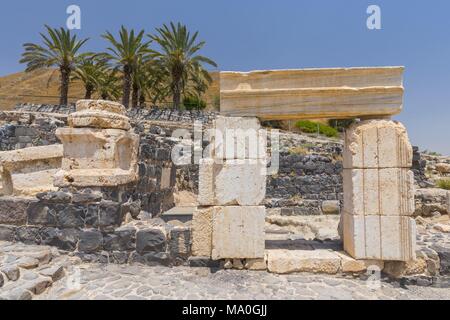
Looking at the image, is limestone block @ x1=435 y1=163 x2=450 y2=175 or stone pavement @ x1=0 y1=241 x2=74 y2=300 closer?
stone pavement @ x1=0 y1=241 x2=74 y2=300

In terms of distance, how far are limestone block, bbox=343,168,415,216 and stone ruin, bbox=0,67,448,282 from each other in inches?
0.5

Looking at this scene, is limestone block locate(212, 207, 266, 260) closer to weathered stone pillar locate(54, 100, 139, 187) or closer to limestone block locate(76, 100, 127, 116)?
weathered stone pillar locate(54, 100, 139, 187)

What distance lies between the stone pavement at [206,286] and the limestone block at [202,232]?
9.8 inches

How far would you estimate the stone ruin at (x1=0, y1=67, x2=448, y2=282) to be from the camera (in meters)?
3.55

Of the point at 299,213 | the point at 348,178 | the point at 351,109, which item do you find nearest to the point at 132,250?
the point at 348,178

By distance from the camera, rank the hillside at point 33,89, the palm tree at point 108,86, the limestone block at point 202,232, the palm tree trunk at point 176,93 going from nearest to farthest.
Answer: the limestone block at point 202,232 < the palm tree trunk at point 176,93 < the palm tree at point 108,86 < the hillside at point 33,89

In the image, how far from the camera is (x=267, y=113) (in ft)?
12.3

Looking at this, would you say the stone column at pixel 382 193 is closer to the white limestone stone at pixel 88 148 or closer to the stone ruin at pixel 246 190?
the stone ruin at pixel 246 190

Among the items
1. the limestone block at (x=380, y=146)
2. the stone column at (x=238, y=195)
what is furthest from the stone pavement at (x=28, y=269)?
the limestone block at (x=380, y=146)

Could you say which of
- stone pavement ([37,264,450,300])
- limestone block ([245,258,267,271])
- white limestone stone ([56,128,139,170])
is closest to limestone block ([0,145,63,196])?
white limestone stone ([56,128,139,170])

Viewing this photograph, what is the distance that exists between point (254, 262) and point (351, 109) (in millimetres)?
2392

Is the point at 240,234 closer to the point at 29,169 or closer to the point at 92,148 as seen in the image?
the point at 92,148

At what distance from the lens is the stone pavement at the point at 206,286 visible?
308 cm

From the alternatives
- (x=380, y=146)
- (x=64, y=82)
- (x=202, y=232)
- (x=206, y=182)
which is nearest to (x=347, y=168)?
(x=380, y=146)
